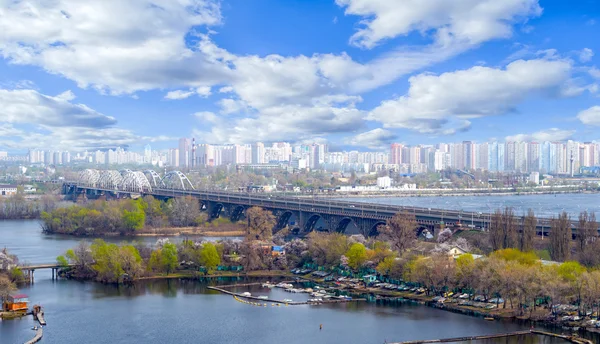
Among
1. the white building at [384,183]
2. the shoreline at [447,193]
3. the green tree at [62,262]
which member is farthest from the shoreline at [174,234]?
the white building at [384,183]

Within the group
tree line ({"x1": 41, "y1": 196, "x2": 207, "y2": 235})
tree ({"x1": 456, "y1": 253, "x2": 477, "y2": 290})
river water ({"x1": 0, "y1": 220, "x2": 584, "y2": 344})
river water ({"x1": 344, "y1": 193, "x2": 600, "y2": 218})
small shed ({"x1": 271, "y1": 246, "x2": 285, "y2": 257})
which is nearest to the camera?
river water ({"x1": 0, "y1": 220, "x2": 584, "y2": 344})

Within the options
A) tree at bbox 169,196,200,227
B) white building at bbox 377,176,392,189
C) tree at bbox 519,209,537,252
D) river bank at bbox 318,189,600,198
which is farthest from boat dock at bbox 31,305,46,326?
white building at bbox 377,176,392,189

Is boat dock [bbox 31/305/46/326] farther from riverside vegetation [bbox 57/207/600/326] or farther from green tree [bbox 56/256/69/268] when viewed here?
green tree [bbox 56/256/69/268]

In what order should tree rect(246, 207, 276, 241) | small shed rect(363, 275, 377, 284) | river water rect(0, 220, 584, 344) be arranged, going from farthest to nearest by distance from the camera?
tree rect(246, 207, 276, 241) < small shed rect(363, 275, 377, 284) < river water rect(0, 220, 584, 344)

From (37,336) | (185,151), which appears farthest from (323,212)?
(185,151)

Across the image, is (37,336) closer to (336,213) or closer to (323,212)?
(336,213)

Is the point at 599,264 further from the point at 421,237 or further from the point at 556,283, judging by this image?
the point at 421,237
